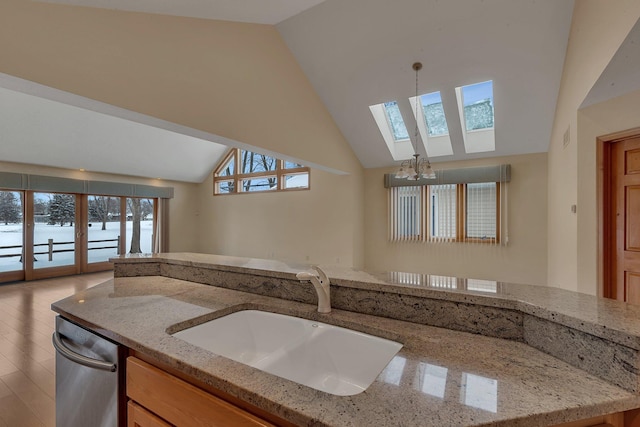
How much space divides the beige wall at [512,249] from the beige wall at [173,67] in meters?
3.00

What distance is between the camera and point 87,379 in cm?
120

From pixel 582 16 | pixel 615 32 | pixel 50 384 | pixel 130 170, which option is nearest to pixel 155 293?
pixel 50 384

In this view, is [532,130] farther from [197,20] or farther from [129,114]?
[129,114]

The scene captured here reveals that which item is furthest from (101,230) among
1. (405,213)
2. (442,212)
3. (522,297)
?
(522,297)

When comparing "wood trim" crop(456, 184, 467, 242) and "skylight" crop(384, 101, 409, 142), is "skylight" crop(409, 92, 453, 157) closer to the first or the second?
"skylight" crop(384, 101, 409, 142)

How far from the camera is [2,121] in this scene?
4832 mm

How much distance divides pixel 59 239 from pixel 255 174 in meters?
4.48

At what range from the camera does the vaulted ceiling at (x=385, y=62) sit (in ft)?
10.0

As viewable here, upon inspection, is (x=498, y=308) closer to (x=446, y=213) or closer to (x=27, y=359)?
(x=27, y=359)

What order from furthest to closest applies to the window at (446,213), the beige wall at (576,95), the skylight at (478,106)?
the window at (446,213) < the skylight at (478,106) < the beige wall at (576,95)

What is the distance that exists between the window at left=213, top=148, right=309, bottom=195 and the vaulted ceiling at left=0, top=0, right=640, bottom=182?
1.85 meters

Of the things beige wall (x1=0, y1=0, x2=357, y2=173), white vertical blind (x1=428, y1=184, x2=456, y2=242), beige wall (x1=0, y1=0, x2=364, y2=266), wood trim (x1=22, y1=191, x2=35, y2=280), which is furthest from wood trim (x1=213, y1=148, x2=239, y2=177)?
white vertical blind (x1=428, y1=184, x2=456, y2=242)

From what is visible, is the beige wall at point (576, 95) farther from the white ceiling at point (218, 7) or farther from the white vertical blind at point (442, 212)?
the white ceiling at point (218, 7)

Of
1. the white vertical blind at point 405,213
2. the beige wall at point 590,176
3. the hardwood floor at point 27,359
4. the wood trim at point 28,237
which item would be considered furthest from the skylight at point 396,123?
the wood trim at point 28,237
